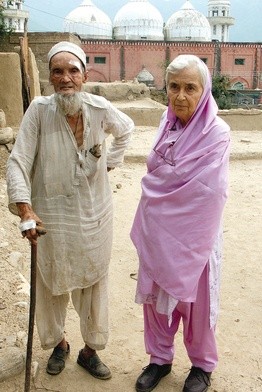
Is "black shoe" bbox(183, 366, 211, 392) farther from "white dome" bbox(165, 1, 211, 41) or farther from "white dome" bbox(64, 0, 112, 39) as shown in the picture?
"white dome" bbox(165, 1, 211, 41)

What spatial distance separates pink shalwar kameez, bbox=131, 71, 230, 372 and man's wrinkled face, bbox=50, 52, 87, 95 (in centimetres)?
Answer: 46

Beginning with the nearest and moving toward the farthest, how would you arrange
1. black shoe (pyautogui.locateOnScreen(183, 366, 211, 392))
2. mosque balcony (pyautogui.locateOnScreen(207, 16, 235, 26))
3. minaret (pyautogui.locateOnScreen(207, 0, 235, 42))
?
1. black shoe (pyautogui.locateOnScreen(183, 366, 211, 392))
2. mosque balcony (pyautogui.locateOnScreen(207, 16, 235, 26))
3. minaret (pyautogui.locateOnScreen(207, 0, 235, 42))

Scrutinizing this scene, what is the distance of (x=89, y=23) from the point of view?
34.0m

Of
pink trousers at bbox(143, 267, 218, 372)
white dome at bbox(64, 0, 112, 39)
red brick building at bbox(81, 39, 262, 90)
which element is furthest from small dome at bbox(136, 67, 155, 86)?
pink trousers at bbox(143, 267, 218, 372)

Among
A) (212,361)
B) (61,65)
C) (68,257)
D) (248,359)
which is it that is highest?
(61,65)

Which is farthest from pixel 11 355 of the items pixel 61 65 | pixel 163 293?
pixel 61 65

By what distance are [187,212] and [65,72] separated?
0.81m

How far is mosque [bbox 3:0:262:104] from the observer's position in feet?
95.8

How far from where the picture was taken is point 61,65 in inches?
82.9

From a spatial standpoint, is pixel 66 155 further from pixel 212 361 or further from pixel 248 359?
pixel 248 359

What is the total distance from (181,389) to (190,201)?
1.03 metres

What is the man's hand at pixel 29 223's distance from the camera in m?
2.02

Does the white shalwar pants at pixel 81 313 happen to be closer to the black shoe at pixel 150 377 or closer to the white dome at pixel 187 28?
the black shoe at pixel 150 377

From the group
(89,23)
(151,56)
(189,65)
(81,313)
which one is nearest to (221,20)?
(89,23)
